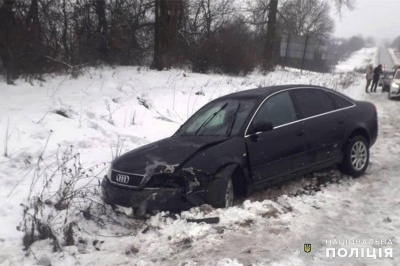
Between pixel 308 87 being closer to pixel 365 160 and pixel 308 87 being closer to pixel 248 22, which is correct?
pixel 365 160

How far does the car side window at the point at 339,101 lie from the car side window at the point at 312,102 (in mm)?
90

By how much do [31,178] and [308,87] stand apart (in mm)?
4467

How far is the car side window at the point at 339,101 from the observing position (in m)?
6.79

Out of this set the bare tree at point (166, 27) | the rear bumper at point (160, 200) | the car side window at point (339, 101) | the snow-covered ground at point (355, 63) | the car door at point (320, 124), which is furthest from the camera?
the snow-covered ground at point (355, 63)

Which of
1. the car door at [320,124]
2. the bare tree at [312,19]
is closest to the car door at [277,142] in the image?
the car door at [320,124]

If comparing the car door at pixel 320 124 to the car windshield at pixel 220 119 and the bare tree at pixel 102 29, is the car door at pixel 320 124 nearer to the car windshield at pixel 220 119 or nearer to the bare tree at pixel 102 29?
the car windshield at pixel 220 119

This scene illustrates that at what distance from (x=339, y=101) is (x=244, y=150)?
8.08ft

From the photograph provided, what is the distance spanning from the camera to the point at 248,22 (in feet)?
107

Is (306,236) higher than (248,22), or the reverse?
(248,22)

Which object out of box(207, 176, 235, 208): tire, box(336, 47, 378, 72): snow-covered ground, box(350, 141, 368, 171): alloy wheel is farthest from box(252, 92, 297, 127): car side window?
box(336, 47, 378, 72): snow-covered ground

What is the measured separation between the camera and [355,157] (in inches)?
263

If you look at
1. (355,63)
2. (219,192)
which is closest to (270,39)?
(219,192)

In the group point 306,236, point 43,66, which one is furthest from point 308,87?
point 43,66

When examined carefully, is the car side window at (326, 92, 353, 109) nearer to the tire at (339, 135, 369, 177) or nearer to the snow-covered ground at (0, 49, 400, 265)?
the tire at (339, 135, 369, 177)
